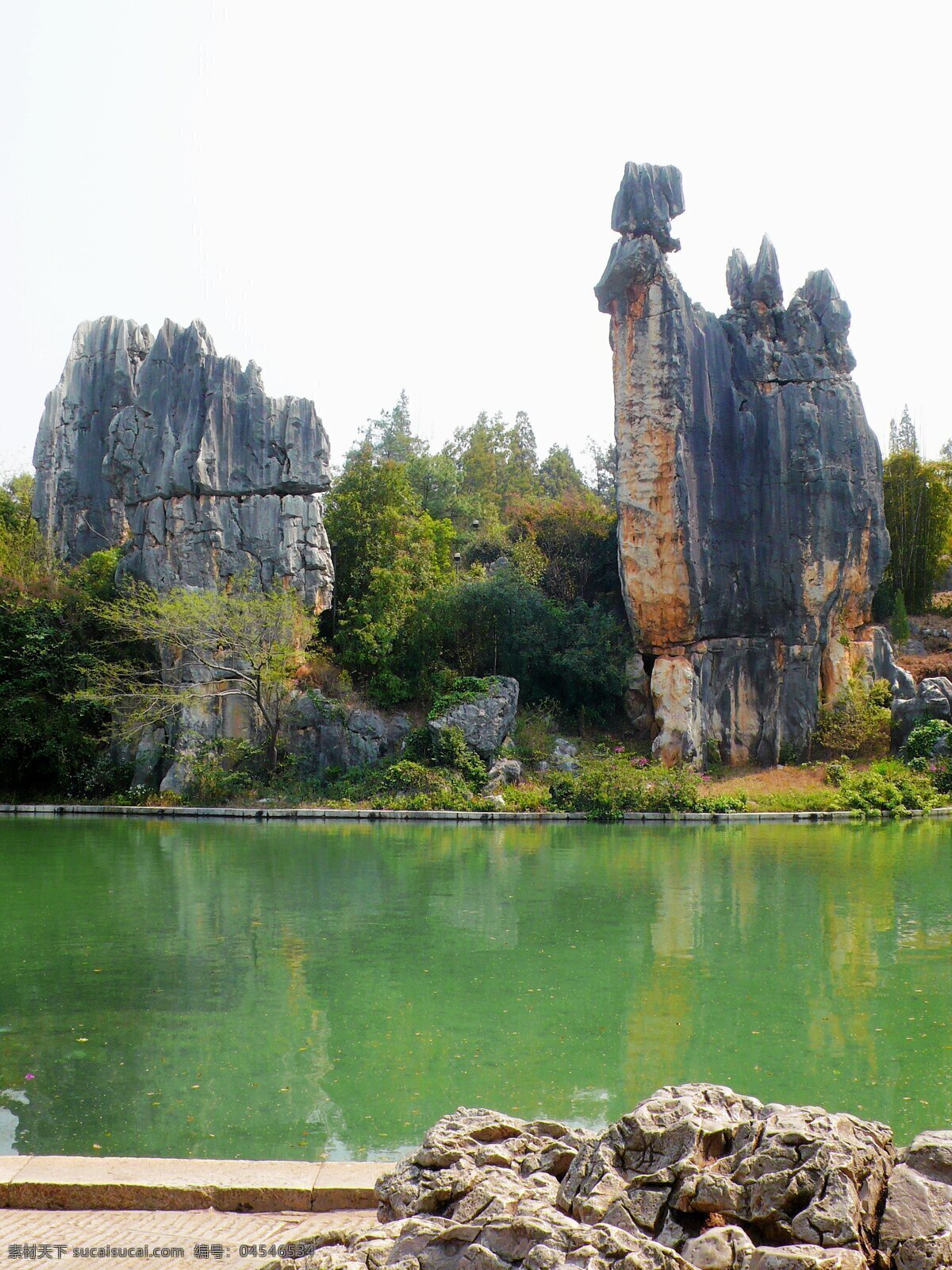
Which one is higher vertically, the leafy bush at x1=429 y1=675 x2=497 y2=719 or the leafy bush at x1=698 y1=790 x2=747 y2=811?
the leafy bush at x1=429 y1=675 x2=497 y2=719

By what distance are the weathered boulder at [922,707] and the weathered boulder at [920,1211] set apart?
2182 centimetres

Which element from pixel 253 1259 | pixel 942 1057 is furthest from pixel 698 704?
pixel 253 1259

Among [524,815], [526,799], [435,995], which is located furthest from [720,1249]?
[526,799]

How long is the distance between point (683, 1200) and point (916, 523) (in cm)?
3048

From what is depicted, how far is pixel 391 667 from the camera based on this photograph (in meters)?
24.4

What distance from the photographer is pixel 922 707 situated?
23266 mm

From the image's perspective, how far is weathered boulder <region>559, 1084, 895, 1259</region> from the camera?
2404mm

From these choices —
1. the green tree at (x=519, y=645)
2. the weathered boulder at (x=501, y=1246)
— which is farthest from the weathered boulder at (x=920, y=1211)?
the green tree at (x=519, y=645)

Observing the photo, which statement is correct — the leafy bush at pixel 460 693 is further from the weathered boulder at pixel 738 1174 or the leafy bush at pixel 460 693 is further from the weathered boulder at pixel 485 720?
the weathered boulder at pixel 738 1174

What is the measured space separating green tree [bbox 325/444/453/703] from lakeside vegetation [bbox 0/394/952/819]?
0.18 ft

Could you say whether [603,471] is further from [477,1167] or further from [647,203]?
[477,1167]

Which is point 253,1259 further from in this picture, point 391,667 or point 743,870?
point 391,667

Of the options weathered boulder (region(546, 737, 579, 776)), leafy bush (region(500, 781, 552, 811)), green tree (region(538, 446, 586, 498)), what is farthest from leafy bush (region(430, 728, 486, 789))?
green tree (region(538, 446, 586, 498))

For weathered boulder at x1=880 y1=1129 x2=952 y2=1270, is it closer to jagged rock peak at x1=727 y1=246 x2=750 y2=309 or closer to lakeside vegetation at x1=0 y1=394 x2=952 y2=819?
lakeside vegetation at x1=0 y1=394 x2=952 y2=819
